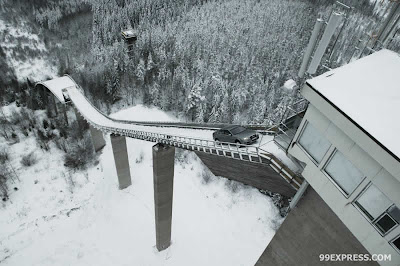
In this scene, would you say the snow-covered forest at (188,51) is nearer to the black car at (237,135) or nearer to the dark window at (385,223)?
the black car at (237,135)

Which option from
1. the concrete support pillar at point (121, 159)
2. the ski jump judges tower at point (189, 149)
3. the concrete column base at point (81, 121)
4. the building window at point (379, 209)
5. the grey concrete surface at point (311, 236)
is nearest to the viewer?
the building window at point (379, 209)

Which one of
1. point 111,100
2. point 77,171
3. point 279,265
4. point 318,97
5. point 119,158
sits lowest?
point 111,100

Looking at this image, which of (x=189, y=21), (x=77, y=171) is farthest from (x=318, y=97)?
(x=189, y=21)

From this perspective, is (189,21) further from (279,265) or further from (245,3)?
(279,265)

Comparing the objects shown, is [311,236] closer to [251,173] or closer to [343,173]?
[343,173]

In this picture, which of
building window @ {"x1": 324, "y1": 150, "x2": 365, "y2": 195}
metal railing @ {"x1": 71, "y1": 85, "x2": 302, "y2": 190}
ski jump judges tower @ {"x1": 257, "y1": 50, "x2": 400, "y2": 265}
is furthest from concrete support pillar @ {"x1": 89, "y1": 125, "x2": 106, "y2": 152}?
building window @ {"x1": 324, "y1": 150, "x2": 365, "y2": 195}

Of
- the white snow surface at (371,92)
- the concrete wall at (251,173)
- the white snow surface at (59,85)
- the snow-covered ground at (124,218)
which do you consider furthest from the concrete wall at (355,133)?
the white snow surface at (59,85)
